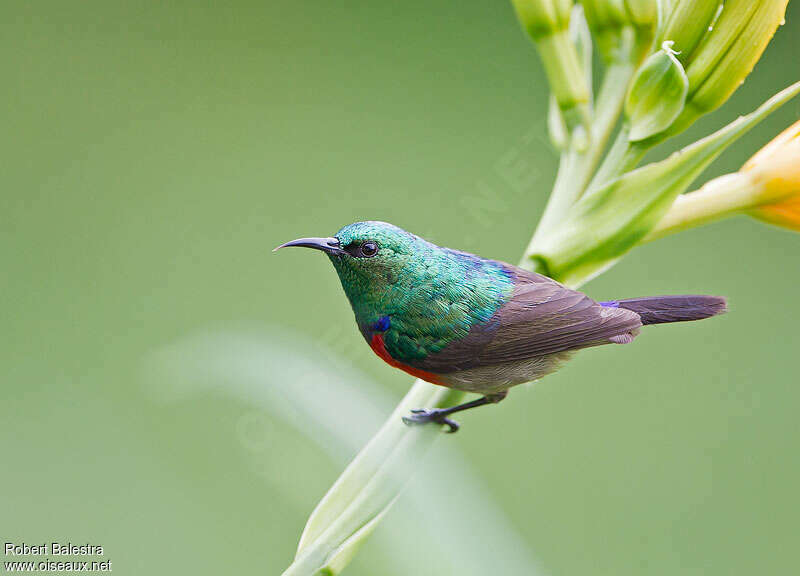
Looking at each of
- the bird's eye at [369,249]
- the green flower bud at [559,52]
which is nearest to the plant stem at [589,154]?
the green flower bud at [559,52]

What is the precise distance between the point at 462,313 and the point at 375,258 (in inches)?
3.4

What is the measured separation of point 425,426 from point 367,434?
0.06m

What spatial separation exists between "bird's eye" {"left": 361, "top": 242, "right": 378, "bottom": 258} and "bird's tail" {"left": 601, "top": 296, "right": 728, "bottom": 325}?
213 mm

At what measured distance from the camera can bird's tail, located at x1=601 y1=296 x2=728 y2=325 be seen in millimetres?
638

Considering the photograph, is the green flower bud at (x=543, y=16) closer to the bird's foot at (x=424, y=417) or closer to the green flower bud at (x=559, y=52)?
the green flower bud at (x=559, y=52)

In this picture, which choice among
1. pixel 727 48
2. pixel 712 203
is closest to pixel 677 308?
pixel 712 203

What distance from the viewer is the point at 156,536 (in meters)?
1.14

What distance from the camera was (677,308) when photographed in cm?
65

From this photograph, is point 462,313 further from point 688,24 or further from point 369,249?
point 688,24

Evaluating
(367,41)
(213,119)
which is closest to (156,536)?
(213,119)

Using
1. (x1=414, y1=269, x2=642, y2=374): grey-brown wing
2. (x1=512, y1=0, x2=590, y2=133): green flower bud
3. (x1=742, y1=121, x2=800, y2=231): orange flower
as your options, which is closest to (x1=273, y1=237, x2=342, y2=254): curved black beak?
(x1=414, y1=269, x2=642, y2=374): grey-brown wing

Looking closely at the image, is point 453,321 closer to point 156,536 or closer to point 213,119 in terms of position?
point 156,536

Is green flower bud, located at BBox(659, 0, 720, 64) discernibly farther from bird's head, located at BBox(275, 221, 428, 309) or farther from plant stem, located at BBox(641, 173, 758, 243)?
bird's head, located at BBox(275, 221, 428, 309)

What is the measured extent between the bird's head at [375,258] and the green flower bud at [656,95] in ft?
0.58
